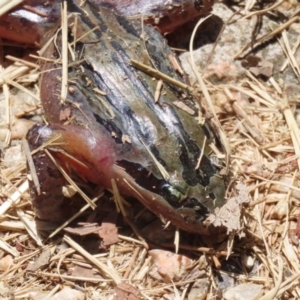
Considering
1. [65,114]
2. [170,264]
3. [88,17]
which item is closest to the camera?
[170,264]

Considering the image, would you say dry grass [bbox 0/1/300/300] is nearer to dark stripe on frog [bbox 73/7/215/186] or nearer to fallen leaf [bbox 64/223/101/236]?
fallen leaf [bbox 64/223/101/236]

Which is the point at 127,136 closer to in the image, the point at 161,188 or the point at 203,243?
the point at 161,188

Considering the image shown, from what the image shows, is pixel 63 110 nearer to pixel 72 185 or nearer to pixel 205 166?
pixel 72 185

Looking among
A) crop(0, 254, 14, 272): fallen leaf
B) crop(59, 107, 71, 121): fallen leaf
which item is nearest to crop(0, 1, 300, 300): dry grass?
crop(0, 254, 14, 272): fallen leaf

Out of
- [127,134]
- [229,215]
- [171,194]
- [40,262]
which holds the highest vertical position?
[127,134]

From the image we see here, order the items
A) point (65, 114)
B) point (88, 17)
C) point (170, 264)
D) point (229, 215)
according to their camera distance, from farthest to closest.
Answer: point (88, 17), point (65, 114), point (170, 264), point (229, 215)

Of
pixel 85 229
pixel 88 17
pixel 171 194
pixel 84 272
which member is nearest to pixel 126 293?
pixel 84 272

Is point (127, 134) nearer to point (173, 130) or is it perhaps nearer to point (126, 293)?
point (173, 130)

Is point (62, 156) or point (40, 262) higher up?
point (62, 156)

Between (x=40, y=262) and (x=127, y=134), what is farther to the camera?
(x=40, y=262)
